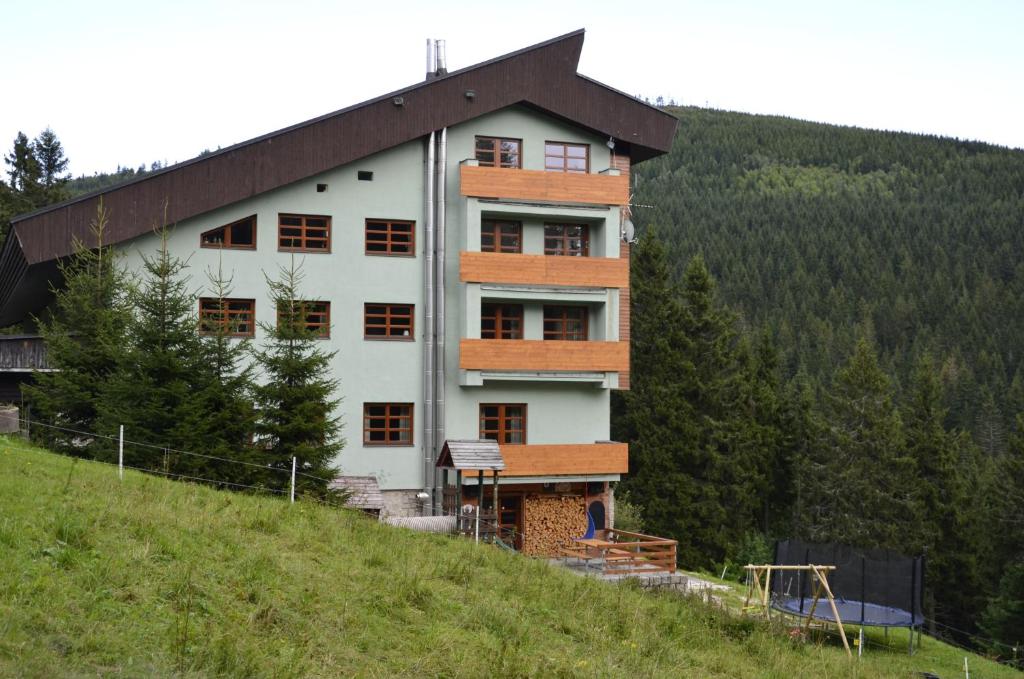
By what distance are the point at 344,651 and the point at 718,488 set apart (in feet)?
145

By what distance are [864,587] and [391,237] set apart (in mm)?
18660

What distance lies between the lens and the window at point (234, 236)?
34.5 meters

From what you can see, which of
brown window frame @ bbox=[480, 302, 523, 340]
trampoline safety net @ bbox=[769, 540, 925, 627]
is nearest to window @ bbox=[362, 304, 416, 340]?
brown window frame @ bbox=[480, 302, 523, 340]

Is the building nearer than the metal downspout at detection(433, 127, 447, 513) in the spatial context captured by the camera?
Yes

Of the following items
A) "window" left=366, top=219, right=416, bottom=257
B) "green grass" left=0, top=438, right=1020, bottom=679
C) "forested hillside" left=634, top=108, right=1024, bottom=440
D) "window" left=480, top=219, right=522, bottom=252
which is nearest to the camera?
"green grass" left=0, top=438, right=1020, bottom=679

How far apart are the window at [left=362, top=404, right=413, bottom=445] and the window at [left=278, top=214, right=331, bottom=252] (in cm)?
561

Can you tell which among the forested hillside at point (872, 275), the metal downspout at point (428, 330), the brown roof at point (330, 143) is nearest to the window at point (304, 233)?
the brown roof at point (330, 143)

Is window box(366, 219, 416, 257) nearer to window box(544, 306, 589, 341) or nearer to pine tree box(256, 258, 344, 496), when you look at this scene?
window box(544, 306, 589, 341)

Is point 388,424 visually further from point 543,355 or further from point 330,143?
point 330,143

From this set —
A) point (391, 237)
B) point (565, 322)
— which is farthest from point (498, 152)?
point (565, 322)

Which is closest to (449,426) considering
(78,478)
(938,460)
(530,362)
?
(530,362)

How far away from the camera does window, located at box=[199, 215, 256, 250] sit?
34531mm

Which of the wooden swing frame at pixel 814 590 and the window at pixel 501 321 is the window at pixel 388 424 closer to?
the window at pixel 501 321

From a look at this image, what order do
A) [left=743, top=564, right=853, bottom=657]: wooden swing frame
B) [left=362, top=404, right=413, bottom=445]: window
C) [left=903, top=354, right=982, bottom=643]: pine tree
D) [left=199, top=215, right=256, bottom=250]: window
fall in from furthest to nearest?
[left=903, top=354, right=982, bottom=643]: pine tree
[left=362, top=404, right=413, bottom=445]: window
[left=199, top=215, right=256, bottom=250]: window
[left=743, top=564, right=853, bottom=657]: wooden swing frame
